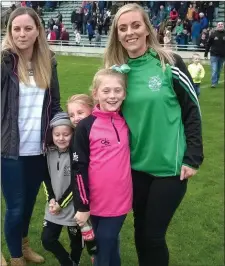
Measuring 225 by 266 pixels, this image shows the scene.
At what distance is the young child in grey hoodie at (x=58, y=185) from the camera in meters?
2.80

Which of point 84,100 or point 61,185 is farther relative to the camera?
point 61,185

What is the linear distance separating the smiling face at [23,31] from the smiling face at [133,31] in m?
0.63

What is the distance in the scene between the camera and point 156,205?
2.46 meters

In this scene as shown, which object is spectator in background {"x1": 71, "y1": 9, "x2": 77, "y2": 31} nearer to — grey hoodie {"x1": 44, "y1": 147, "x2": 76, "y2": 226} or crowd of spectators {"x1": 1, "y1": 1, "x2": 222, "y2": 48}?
crowd of spectators {"x1": 1, "y1": 1, "x2": 222, "y2": 48}

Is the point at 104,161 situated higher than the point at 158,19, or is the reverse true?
the point at 104,161

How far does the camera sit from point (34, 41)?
2814 millimetres

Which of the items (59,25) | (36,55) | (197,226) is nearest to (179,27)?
(59,25)

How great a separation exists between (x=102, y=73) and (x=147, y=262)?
3.92ft

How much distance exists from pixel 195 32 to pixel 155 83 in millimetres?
17653

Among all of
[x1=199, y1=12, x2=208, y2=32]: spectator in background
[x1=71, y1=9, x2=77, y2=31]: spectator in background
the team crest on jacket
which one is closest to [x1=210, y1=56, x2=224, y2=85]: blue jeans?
[x1=199, y1=12, x2=208, y2=32]: spectator in background

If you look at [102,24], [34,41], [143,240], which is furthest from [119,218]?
[102,24]

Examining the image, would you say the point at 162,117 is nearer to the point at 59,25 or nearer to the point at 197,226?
the point at 197,226

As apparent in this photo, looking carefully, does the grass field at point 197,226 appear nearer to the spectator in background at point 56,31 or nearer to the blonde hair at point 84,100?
the blonde hair at point 84,100

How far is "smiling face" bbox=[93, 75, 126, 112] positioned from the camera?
2412 mm
